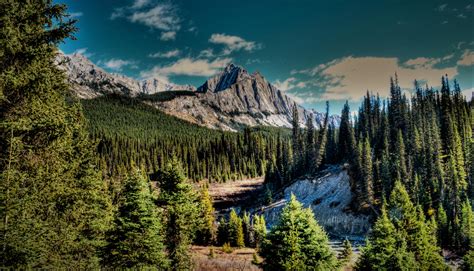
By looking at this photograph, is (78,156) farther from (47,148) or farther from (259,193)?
(259,193)

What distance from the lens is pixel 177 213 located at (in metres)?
A: 22.9

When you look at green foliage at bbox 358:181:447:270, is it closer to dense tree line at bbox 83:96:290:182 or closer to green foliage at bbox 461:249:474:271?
green foliage at bbox 461:249:474:271

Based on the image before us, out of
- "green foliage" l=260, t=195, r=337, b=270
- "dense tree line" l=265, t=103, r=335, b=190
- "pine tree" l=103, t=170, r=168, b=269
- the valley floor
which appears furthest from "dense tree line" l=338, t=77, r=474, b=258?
"pine tree" l=103, t=170, r=168, b=269

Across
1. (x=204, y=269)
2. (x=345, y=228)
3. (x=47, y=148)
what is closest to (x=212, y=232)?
(x=204, y=269)

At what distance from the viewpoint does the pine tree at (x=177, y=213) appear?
22.9 m

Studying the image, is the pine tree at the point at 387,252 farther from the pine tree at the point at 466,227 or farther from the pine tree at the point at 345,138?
the pine tree at the point at 345,138

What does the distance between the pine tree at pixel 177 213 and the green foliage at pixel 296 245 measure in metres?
6.87

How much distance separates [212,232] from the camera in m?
56.6

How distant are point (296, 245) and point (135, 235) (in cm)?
996

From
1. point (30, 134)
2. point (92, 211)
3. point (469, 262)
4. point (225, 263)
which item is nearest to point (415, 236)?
point (469, 262)

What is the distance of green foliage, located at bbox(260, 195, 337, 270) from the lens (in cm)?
1719

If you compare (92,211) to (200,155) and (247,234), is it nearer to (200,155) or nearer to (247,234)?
(247,234)

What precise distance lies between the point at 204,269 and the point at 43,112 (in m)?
25.1

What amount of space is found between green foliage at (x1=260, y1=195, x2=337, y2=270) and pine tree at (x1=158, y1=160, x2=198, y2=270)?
22.6 feet
